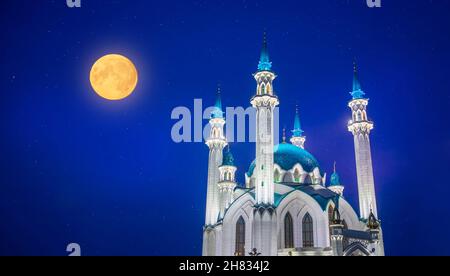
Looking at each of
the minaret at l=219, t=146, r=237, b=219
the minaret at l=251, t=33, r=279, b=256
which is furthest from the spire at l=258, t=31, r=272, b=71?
the minaret at l=219, t=146, r=237, b=219

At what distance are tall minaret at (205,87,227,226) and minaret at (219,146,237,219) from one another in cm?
61

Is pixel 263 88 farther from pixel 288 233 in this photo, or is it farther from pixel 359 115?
pixel 288 233

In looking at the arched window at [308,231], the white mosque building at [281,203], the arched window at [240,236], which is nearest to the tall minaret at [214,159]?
the white mosque building at [281,203]

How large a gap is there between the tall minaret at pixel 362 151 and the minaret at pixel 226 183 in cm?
1051

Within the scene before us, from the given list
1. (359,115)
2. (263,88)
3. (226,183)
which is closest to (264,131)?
(263,88)

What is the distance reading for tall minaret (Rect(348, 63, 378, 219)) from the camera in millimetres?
36562

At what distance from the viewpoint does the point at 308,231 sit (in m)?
34.4

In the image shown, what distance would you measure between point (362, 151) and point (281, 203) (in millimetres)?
9103

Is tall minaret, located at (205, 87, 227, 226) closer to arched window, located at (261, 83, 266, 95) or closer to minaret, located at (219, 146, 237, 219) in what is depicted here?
minaret, located at (219, 146, 237, 219)
